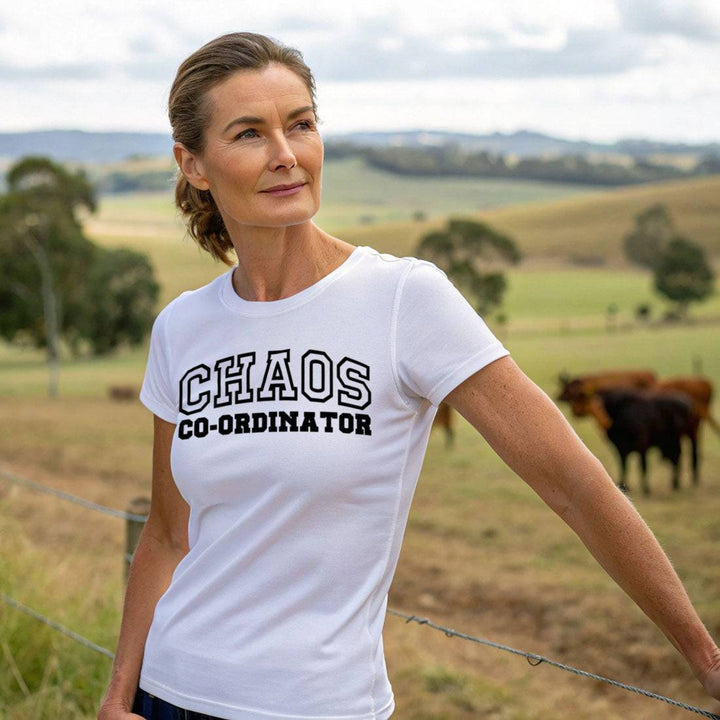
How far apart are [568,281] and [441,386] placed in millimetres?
47325

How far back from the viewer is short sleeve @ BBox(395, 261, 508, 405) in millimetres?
1331

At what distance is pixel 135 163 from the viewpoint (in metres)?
99.1

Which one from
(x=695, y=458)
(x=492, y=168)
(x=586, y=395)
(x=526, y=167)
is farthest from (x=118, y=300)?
(x=526, y=167)

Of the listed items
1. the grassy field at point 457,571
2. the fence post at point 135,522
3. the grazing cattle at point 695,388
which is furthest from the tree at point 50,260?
the fence post at point 135,522

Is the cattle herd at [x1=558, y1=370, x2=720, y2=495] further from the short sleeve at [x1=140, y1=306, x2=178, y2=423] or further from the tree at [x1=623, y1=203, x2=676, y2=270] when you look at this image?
the tree at [x1=623, y1=203, x2=676, y2=270]

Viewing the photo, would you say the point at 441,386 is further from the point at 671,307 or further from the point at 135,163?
the point at 135,163

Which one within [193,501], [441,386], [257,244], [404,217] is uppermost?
[404,217]

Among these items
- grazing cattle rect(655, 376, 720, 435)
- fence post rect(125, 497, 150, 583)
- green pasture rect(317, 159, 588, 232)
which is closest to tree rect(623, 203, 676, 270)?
green pasture rect(317, 159, 588, 232)

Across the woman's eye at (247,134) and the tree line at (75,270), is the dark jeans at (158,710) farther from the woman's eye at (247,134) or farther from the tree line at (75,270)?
the tree line at (75,270)

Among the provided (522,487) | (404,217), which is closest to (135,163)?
(404,217)

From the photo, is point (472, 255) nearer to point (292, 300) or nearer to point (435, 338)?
point (292, 300)

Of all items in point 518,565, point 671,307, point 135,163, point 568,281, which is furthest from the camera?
point 135,163

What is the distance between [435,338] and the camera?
4.42ft

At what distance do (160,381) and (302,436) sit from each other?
0.36 meters
